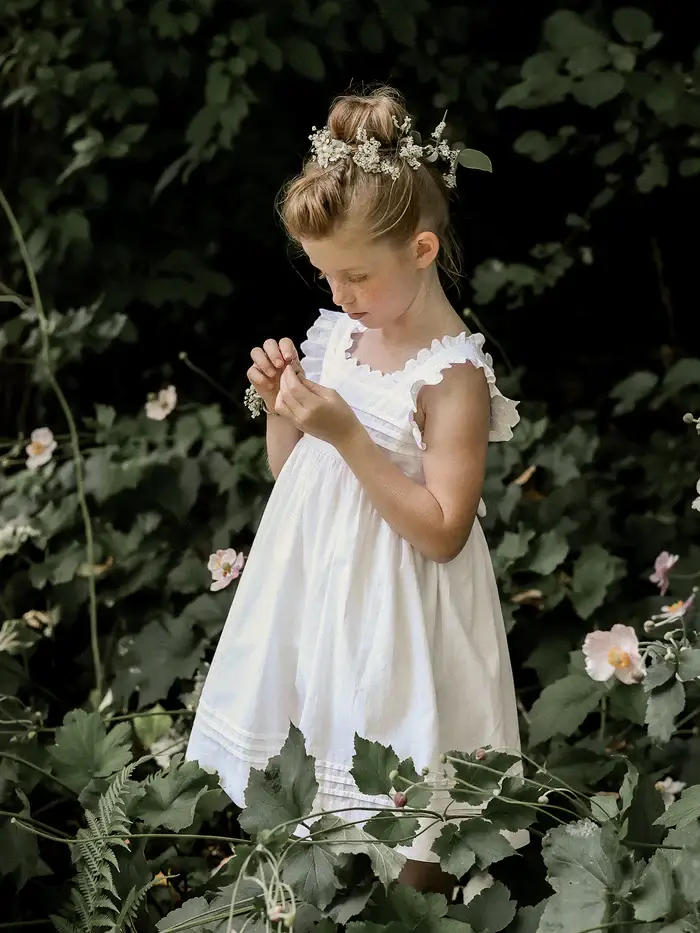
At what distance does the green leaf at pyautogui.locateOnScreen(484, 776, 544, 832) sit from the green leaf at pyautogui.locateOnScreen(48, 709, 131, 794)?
0.56m

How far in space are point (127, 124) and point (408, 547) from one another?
61.3 inches

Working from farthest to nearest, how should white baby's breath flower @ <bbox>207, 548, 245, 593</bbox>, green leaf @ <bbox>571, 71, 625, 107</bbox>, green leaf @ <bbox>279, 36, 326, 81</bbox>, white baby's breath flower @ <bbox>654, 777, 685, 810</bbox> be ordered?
green leaf @ <bbox>279, 36, 326, 81</bbox>
green leaf @ <bbox>571, 71, 625, 107</bbox>
white baby's breath flower @ <bbox>207, 548, 245, 593</bbox>
white baby's breath flower @ <bbox>654, 777, 685, 810</bbox>

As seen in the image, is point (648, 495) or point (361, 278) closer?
point (361, 278)

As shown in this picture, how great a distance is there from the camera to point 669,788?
1.58 meters

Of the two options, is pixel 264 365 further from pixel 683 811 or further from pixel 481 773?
pixel 683 811

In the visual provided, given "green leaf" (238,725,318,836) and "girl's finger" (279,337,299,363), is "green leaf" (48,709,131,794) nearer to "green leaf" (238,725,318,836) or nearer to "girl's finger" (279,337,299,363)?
"green leaf" (238,725,318,836)

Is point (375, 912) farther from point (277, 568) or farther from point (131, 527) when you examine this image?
point (131, 527)

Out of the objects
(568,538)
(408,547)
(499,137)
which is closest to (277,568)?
(408,547)

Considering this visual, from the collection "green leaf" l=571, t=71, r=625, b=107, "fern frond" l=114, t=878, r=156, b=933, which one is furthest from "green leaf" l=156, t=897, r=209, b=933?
"green leaf" l=571, t=71, r=625, b=107

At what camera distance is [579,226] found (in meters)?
2.58

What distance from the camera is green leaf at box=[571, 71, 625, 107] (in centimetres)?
217

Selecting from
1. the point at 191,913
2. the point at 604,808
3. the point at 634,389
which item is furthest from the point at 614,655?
the point at 634,389

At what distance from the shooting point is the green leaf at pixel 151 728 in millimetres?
1771

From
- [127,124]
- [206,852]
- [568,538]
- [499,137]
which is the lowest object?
[206,852]
